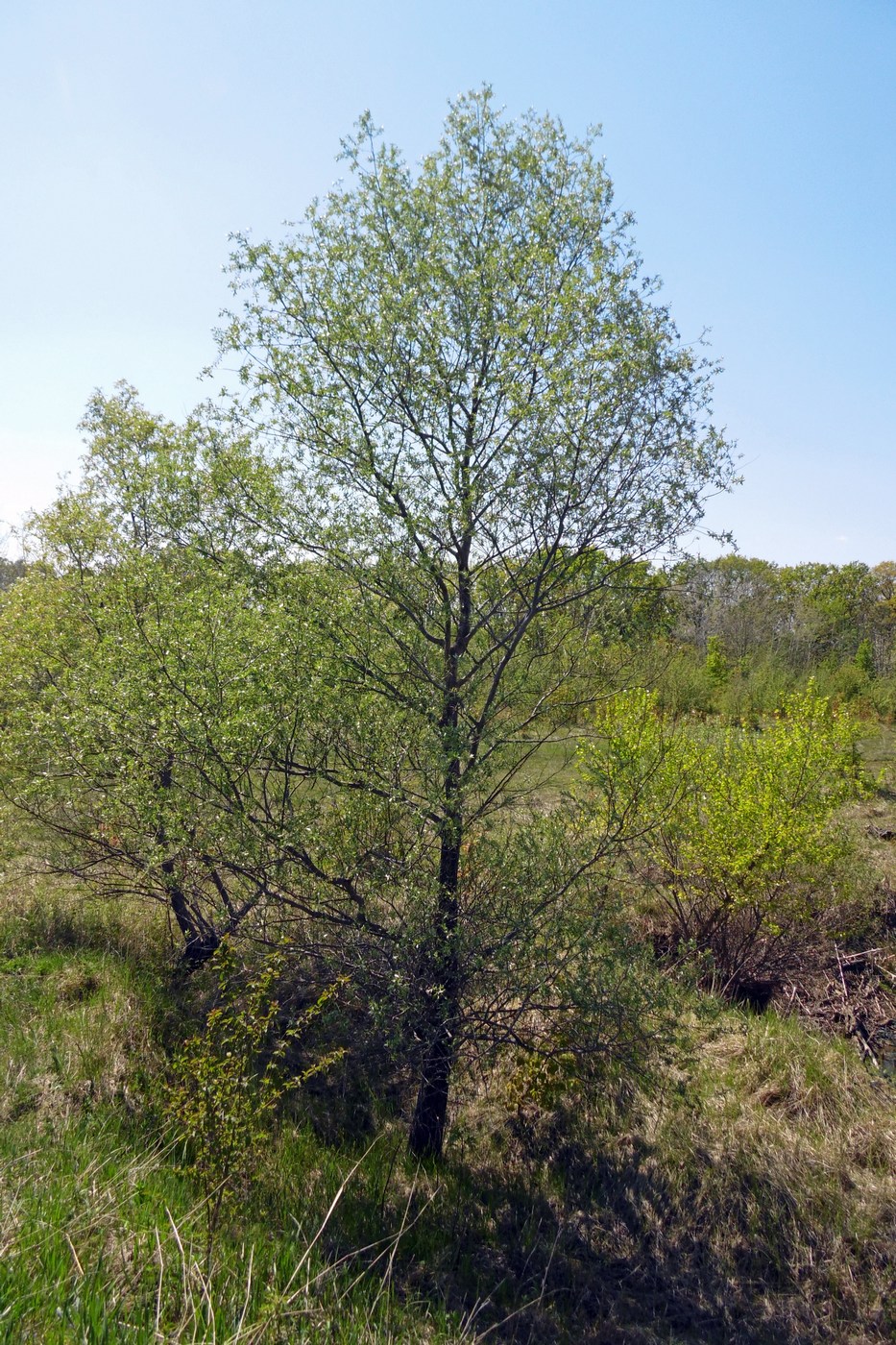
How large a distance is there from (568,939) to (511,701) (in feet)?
4.58

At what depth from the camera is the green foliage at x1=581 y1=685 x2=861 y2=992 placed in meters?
6.77

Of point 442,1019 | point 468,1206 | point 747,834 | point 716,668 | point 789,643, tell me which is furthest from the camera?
point 789,643

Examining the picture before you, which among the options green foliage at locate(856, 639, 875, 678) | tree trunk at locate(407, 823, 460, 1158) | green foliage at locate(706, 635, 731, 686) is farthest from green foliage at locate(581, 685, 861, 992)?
green foliage at locate(856, 639, 875, 678)

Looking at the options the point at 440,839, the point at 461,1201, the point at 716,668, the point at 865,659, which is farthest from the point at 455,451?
the point at 865,659

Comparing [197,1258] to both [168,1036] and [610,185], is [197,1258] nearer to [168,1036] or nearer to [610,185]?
[168,1036]

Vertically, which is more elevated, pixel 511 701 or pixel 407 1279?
pixel 511 701

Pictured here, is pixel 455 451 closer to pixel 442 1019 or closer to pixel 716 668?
pixel 442 1019

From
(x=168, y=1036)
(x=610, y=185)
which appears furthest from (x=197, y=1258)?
(x=610, y=185)

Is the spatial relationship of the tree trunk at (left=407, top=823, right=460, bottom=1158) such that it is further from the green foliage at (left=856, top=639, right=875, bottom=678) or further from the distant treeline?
the green foliage at (left=856, top=639, right=875, bottom=678)

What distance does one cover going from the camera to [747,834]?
22.4 feet

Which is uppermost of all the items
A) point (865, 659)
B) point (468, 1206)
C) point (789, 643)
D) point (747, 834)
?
point (789, 643)

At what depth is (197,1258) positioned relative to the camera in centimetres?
333

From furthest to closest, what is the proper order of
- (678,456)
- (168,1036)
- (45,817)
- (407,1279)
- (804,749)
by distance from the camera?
(804,749)
(45,817)
(168,1036)
(678,456)
(407,1279)

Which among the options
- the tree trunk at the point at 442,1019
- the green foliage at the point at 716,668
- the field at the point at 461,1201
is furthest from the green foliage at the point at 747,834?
the green foliage at the point at 716,668
